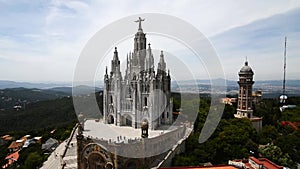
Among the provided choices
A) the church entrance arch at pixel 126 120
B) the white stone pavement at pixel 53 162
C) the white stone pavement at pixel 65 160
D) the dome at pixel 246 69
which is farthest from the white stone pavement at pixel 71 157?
the dome at pixel 246 69

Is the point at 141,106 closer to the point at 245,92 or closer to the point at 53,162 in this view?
the point at 53,162

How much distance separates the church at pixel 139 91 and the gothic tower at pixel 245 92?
1609cm

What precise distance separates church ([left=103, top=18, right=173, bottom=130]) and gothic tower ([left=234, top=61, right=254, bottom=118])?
1609 cm

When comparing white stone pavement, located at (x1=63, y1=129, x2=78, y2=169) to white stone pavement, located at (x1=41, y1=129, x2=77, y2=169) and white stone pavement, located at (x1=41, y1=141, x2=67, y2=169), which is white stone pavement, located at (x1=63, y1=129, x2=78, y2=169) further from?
white stone pavement, located at (x1=41, y1=141, x2=67, y2=169)

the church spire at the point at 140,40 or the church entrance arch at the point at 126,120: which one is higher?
the church spire at the point at 140,40

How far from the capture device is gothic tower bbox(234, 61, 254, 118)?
37688mm

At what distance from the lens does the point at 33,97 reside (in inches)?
5497

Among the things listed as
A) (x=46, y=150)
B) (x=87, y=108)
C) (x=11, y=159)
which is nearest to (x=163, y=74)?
(x=87, y=108)

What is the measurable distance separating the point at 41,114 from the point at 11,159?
36.6 metres

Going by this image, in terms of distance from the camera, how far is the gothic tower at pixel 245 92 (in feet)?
124

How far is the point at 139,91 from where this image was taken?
85.5ft

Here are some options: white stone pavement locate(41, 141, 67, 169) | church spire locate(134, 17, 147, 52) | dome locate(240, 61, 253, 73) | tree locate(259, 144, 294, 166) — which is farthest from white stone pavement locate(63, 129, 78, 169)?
dome locate(240, 61, 253, 73)

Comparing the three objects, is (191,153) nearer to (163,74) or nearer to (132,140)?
(132,140)

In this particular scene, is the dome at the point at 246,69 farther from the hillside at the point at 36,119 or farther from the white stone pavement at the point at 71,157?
the hillside at the point at 36,119
